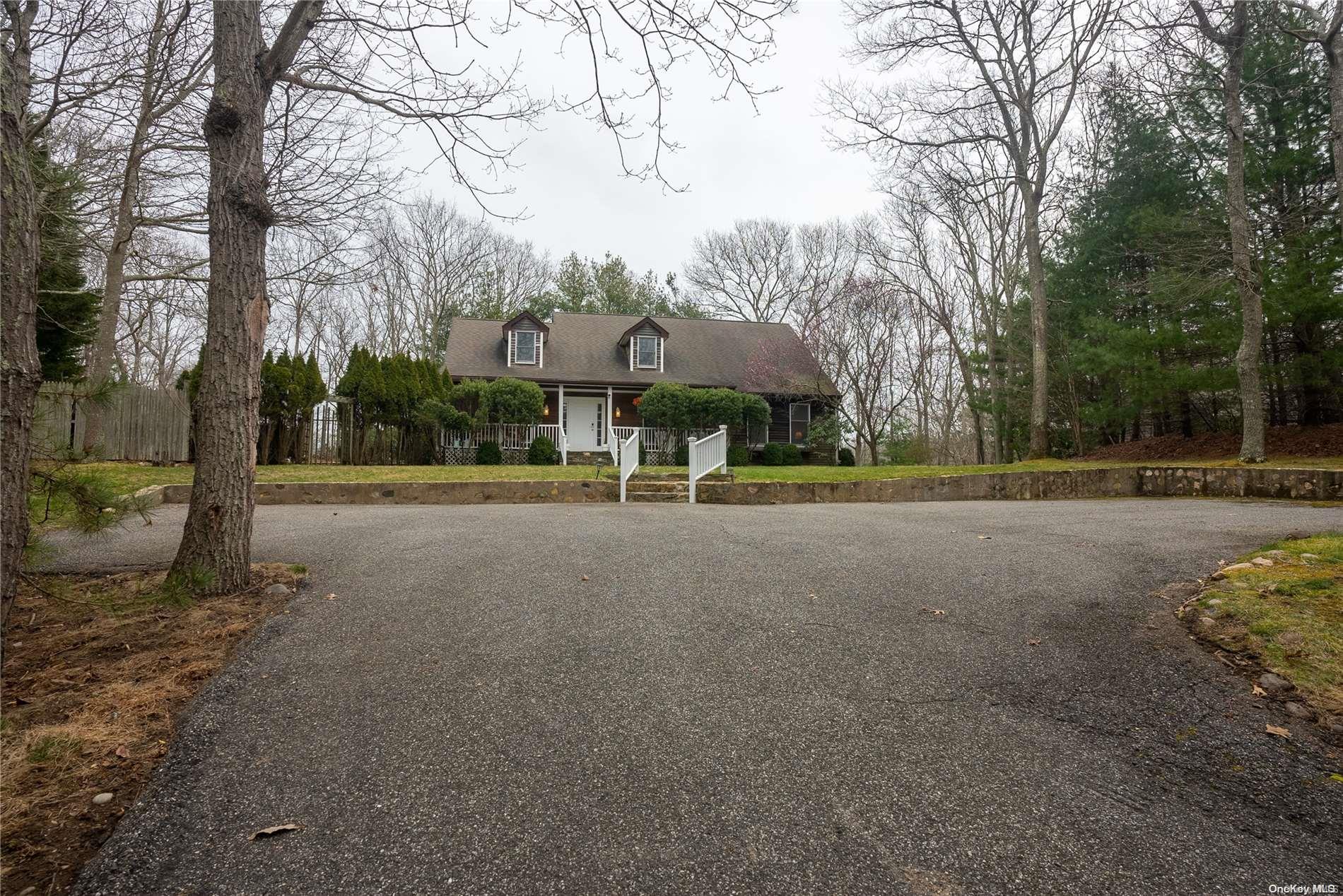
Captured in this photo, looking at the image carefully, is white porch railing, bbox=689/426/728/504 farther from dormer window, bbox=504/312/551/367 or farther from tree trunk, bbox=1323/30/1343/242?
dormer window, bbox=504/312/551/367

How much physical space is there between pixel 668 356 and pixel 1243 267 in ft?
51.7

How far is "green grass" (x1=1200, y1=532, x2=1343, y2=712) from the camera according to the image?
2.75m

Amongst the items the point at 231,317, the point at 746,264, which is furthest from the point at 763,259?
the point at 231,317

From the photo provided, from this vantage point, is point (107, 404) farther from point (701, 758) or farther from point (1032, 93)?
point (1032, 93)

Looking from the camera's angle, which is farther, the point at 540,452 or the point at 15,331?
the point at 540,452

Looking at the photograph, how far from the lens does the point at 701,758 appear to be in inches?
88.8

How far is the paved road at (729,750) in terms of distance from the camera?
1.75 m

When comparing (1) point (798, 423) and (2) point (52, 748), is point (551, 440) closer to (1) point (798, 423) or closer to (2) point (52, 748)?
(1) point (798, 423)

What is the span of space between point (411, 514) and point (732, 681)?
6213mm

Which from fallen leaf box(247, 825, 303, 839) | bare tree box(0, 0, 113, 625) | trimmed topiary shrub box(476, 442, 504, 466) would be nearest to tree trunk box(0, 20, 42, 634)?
bare tree box(0, 0, 113, 625)

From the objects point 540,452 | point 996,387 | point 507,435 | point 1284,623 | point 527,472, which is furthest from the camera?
point 996,387

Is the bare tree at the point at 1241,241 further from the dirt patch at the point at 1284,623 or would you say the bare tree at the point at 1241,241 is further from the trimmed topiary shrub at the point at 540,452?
the trimmed topiary shrub at the point at 540,452

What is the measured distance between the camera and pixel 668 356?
23172 millimetres

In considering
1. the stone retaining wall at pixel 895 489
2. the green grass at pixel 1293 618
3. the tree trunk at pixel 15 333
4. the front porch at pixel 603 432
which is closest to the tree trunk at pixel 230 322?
the tree trunk at pixel 15 333
